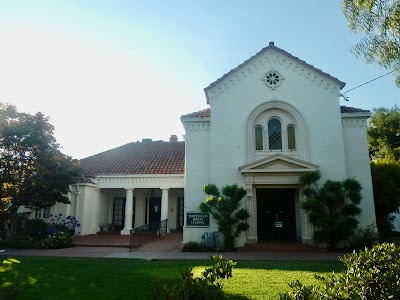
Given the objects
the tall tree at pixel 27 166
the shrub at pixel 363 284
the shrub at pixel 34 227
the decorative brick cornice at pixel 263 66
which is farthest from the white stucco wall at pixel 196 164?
the shrub at pixel 363 284

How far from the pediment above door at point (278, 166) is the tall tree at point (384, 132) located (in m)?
18.8

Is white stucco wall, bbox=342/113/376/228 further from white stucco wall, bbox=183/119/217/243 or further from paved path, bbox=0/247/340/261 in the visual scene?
white stucco wall, bbox=183/119/217/243

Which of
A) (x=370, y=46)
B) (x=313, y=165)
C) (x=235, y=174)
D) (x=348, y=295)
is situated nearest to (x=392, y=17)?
(x=370, y=46)

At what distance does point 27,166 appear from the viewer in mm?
17312

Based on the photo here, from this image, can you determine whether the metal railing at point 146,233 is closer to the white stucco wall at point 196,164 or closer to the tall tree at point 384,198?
the white stucco wall at point 196,164

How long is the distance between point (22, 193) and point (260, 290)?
13854mm

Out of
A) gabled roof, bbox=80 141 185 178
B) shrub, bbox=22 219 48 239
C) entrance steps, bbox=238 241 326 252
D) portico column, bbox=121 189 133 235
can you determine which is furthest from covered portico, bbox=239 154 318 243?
shrub, bbox=22 219 48 239

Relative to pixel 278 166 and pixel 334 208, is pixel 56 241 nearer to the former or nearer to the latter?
pixel 278 166

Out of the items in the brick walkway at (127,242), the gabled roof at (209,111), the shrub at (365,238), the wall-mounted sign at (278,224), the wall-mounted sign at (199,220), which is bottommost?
the brick walkway at (127,242)

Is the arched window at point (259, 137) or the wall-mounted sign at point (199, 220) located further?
the arched window at point (259, 137)

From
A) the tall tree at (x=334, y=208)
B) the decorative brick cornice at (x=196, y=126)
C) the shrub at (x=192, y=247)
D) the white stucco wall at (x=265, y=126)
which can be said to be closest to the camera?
the tall tree at (x=334, y=208)

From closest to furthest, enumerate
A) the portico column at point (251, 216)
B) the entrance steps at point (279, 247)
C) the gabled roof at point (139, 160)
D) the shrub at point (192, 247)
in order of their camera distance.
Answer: the entrance steps at point (279, 247) → the shrub at point (192, 247) → the portico column at point (251, 216) → the gabled roof at point (139, 160)

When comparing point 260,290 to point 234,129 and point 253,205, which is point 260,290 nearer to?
point 253,205

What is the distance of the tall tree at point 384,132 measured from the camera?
104ft
